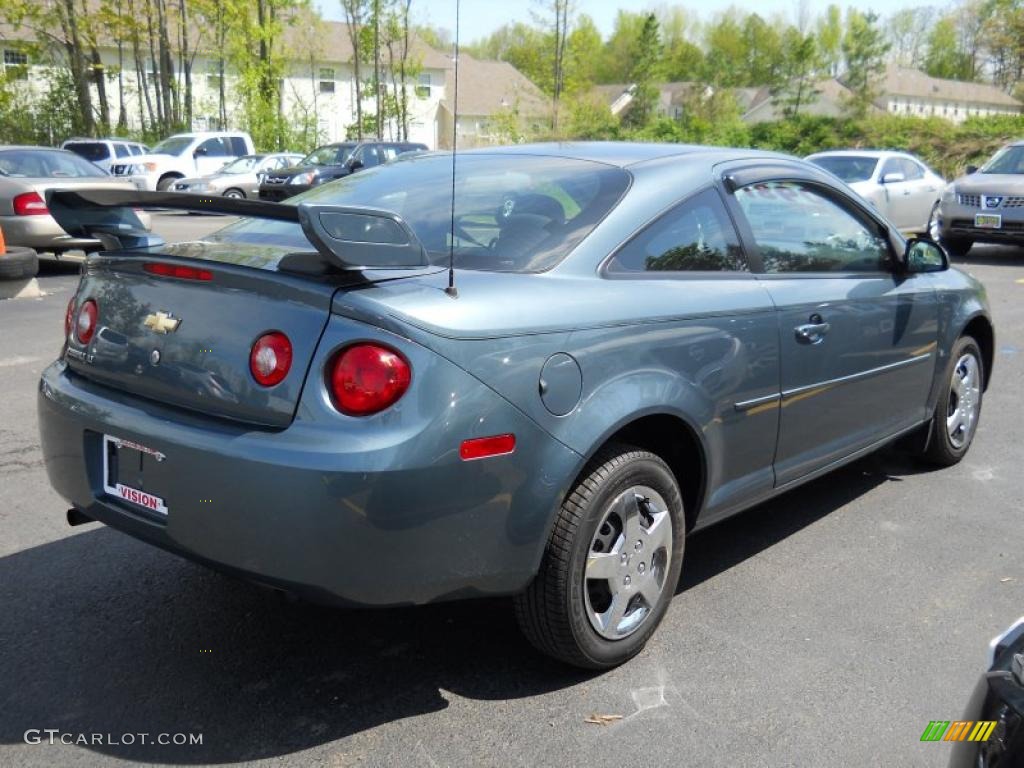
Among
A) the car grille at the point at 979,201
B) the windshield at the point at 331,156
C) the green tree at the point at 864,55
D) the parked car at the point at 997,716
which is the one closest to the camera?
the parked car at the point at 997,716

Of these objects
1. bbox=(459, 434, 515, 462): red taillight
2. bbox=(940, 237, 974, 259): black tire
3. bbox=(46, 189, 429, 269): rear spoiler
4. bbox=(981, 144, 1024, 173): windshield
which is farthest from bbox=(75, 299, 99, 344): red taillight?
bbox=(981, 144, 1024, 173): windshield

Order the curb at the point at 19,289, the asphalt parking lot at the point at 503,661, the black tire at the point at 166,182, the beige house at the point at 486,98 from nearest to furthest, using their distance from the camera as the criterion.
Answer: the asphalt parking lot at the point at 503,661 < the curb at the point at 19,289 < the black tire at the point at 166,182 < the beige house at the point at 486,98

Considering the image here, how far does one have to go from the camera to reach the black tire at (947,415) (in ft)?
16.1

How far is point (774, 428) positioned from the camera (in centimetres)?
365

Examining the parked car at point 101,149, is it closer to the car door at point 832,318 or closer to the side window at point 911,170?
the side window at point 911,170

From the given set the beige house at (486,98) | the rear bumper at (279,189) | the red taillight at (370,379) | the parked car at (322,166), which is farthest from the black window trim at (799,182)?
the beige house at (486,98)

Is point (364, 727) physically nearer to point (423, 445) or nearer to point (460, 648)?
point (460, 648)

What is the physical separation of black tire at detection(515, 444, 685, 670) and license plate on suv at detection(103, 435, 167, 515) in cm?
109

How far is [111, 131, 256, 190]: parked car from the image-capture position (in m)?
24.8

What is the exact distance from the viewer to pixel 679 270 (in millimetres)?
3389

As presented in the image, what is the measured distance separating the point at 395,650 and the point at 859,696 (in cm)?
144

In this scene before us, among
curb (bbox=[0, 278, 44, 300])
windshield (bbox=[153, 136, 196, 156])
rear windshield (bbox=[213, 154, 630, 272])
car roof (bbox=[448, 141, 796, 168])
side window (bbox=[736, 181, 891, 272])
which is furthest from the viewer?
windshield (bbox=[153, 136, 196, 156])

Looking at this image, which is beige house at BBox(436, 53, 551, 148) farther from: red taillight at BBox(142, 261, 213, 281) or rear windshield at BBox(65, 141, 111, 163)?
red taillight at BBox(142, 261, 213, 281)

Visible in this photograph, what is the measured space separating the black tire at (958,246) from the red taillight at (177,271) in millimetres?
14259
